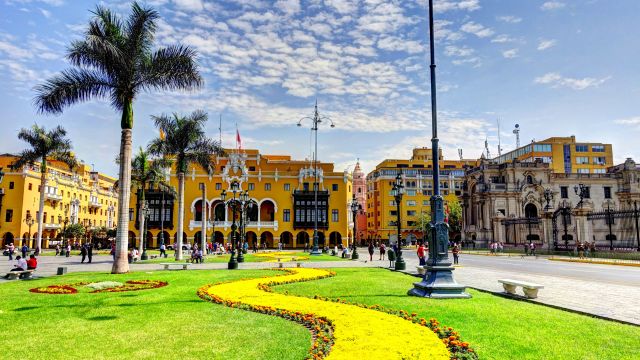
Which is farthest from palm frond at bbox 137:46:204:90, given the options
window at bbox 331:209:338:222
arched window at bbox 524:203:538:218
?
arched window at bbox 524:203:538:218

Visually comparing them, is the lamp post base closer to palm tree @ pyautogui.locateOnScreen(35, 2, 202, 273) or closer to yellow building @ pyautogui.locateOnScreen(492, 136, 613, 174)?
palm tree @ pyautogui.locateOnScreen(35, 2, 202, 273)

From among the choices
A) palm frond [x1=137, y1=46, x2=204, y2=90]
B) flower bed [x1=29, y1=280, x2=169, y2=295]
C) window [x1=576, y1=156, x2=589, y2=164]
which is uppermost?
window [x1=576, y1=156, x2=589, y2=164]

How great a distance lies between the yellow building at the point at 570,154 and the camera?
81.5 meters

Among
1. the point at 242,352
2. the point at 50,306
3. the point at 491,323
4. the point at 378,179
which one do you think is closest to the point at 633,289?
the point at 491,323

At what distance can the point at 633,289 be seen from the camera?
15664 mm

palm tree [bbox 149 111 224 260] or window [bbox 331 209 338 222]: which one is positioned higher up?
palm tree [bbox 149 111 224 260]

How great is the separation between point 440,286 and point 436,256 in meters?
0.96

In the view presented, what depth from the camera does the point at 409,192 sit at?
3629 inches

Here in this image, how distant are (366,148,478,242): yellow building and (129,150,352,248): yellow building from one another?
81.7ft

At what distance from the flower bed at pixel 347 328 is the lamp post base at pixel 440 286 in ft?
8.93

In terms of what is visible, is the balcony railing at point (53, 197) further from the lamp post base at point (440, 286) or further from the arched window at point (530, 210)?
the arched window at point (530, 210)

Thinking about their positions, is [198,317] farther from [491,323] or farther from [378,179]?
[378,179]

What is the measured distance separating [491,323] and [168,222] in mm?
63696

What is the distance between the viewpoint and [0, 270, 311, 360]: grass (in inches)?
283
